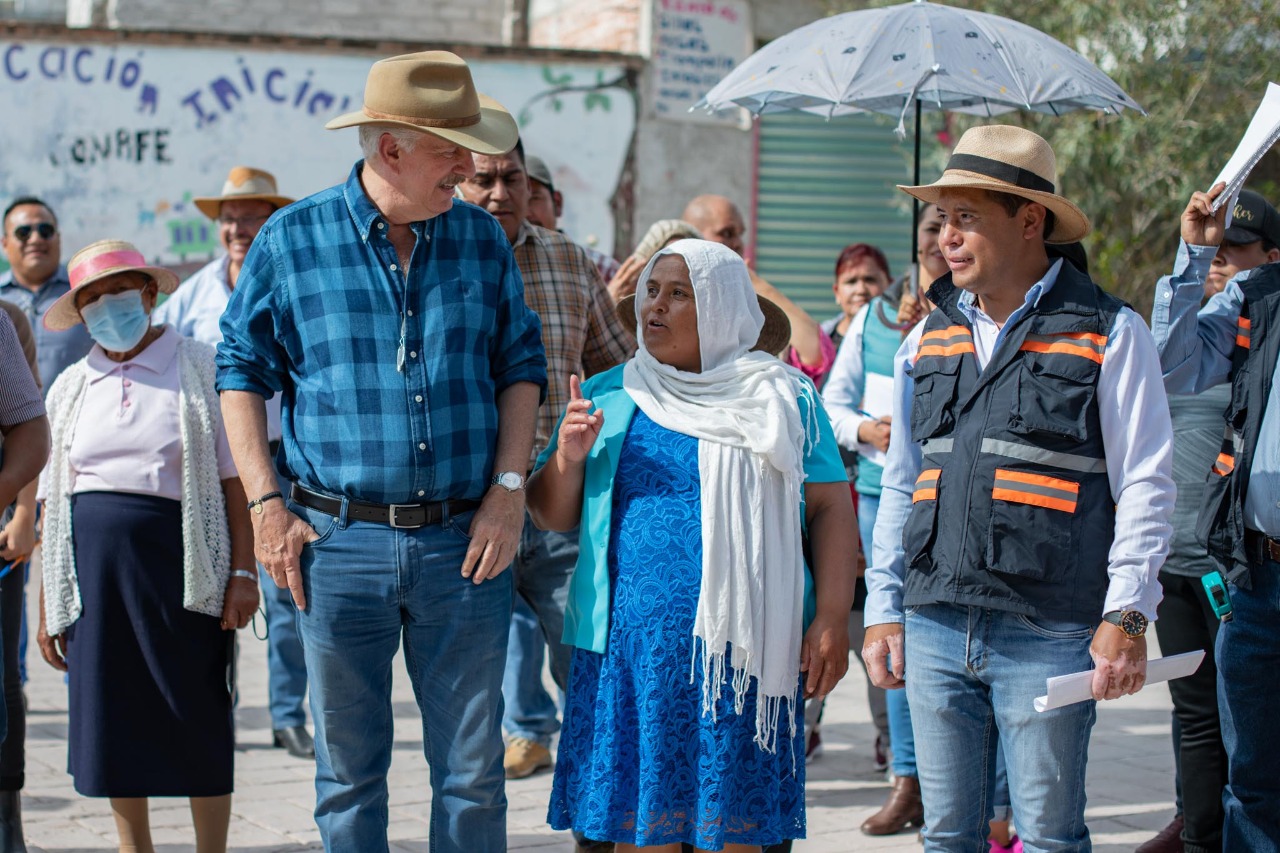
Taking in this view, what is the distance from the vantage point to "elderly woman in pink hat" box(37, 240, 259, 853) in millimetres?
4598

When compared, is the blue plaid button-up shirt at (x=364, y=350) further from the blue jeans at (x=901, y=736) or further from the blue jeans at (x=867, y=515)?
the blue jeans at (x=867, y=515)

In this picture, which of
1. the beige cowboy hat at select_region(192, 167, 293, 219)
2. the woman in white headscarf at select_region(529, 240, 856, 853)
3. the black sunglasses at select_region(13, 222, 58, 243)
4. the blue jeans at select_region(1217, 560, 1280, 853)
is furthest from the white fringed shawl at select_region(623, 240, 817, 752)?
the black sunglasses at select_region(13, 222, 58, 243)

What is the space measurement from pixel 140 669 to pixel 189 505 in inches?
20.4

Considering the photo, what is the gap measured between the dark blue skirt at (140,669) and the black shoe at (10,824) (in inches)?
22.8

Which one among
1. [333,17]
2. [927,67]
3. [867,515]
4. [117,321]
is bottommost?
[867,515]

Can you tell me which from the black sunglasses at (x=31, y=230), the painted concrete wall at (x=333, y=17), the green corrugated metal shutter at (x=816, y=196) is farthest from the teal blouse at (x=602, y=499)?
the painted concrete wall at (x=333, y=17)

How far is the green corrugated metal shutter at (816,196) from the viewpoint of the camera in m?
12.9

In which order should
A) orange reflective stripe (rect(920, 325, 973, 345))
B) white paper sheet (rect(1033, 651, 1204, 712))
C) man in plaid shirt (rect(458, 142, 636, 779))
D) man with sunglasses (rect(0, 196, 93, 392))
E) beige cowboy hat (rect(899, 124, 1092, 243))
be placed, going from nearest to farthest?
white paper sheet (rect(1033, 651, 1204, 712)) < beige cowboy hat (rect(899, 124, 1092, 243)) < orange reflective stripe (rect(920, 325, 973, 345)) < man in plaid shirt (rect(458, 142, 636, 779)) < man with sunglasses (rect(0, 196, 93, 392))

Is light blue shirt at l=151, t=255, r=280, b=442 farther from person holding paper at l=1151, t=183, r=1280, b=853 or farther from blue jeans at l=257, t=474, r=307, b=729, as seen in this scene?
person holding paper at l=1151, t=183, r=1280, b=853

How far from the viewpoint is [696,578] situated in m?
3.83

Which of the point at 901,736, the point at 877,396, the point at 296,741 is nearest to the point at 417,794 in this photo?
the point at 296,741

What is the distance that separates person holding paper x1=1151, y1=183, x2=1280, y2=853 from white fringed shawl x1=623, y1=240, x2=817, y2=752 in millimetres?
1039

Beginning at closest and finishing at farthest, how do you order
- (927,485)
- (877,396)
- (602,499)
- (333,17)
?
(927,485)
(602,499)
(877,396)
(333,17)

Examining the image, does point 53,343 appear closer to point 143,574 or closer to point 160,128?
point 143,574
